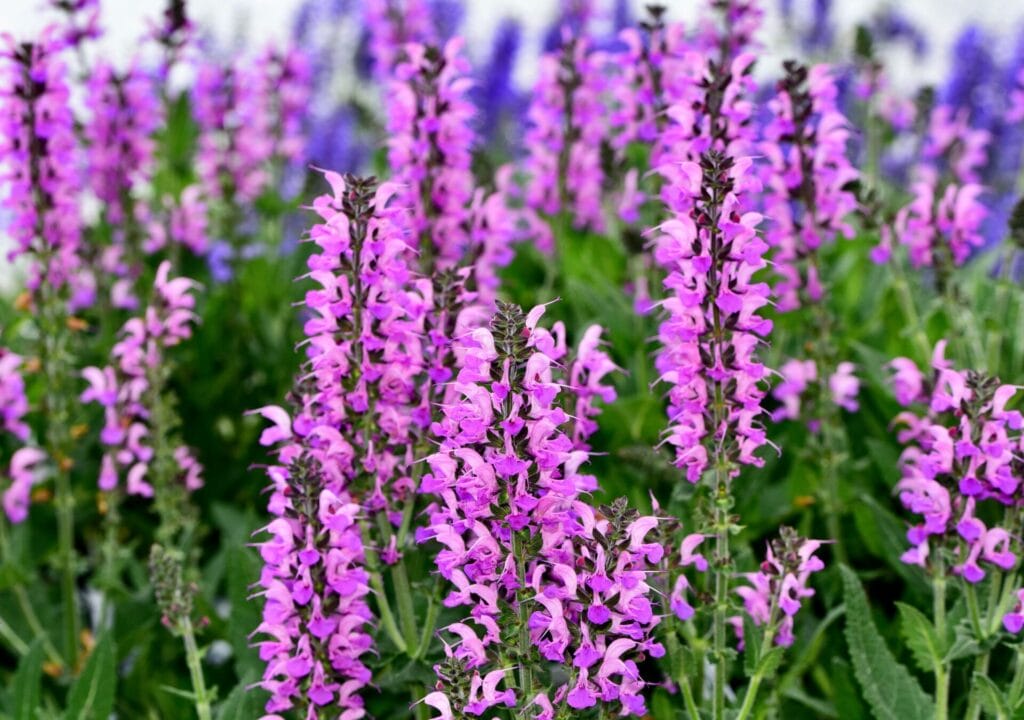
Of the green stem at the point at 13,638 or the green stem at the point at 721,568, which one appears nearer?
the green stem at the point at 721,568

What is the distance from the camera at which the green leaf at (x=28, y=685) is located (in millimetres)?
3197

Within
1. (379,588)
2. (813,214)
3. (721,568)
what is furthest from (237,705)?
(813,214)

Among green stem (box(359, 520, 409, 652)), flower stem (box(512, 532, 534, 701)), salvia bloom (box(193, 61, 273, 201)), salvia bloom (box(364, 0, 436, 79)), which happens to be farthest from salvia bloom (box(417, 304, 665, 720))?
salvia bloom (box(364, 0, 436, 79))

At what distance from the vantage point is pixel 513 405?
1.98m

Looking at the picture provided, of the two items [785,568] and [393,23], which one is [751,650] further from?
[393,23]

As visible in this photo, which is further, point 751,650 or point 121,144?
point 121,144

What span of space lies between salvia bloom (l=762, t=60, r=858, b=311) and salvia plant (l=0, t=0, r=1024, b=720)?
0.01 m

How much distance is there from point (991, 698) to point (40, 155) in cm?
288

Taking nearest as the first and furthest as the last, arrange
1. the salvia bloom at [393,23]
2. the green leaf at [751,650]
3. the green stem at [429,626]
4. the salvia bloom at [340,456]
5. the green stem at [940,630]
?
the salvia bloom at [340,456] < the green leaf at [751,650] < the green stem at [429,626] < the green stem at [940,630] < the salvia bloom at [393,23]

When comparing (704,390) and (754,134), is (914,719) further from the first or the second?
(754,134)

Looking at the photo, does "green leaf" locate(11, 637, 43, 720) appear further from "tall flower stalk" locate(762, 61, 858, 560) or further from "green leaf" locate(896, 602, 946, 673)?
"green leaf" locate(896, 602, 946, 673)

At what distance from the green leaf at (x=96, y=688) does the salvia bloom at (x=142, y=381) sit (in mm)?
477

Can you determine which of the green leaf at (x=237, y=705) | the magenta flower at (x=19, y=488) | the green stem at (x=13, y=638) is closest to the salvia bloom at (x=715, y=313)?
the green leaf at (x=237, y=705)

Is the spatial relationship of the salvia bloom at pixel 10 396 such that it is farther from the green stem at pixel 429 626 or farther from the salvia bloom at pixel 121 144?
the green stem at pixel 429 626
